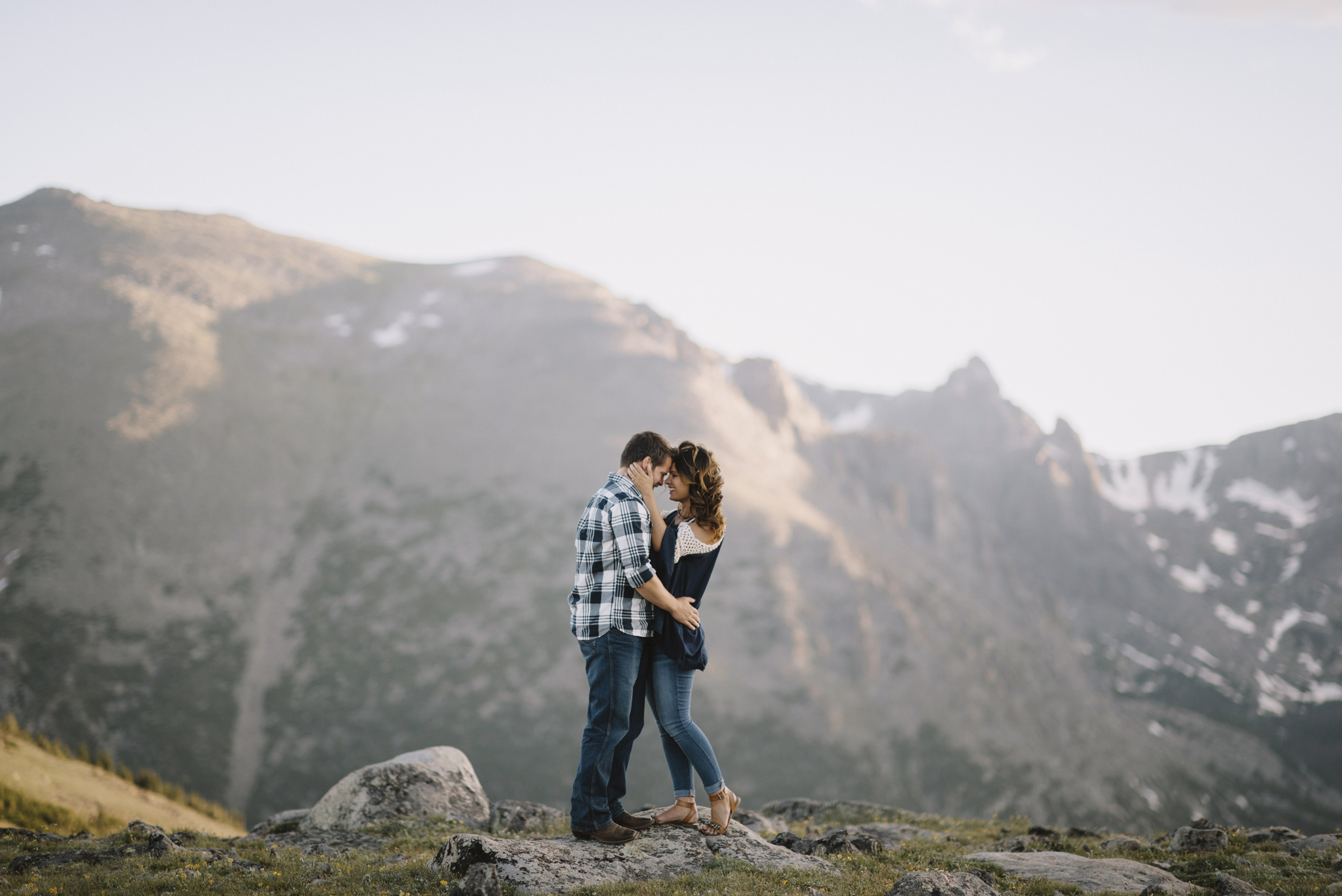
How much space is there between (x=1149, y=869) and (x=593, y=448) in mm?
126656

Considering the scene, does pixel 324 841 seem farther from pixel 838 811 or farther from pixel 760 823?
pixel 838 811

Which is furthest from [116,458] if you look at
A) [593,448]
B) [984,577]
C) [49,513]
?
[984,577]

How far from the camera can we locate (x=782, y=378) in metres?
Answer: 175

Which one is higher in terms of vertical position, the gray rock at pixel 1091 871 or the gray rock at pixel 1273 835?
the gray rock at pixel 1091 871

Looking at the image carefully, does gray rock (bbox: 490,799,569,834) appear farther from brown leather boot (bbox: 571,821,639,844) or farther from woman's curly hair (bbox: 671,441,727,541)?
woman's curly hair (bbox: 671,441,727,541)

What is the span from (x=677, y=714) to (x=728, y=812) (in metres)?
1.88

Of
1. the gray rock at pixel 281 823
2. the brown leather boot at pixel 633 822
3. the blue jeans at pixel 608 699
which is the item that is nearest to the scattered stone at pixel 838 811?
the brown leather boot at pixel 633 822

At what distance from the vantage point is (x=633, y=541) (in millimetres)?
7637

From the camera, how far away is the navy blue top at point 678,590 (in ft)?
26.9

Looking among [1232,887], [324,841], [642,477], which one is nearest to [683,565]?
[642,477]

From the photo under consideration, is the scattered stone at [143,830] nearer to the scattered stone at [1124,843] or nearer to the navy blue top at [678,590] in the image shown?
the navy blue top at [678,590]

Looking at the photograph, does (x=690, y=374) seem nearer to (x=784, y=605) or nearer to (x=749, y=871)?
(x=784, y=605)

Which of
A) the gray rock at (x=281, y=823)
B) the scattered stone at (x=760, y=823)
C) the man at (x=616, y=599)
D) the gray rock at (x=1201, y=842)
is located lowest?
the gray rock at (x=281, y=823)

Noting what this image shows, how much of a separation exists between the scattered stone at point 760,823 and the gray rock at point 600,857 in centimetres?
468
